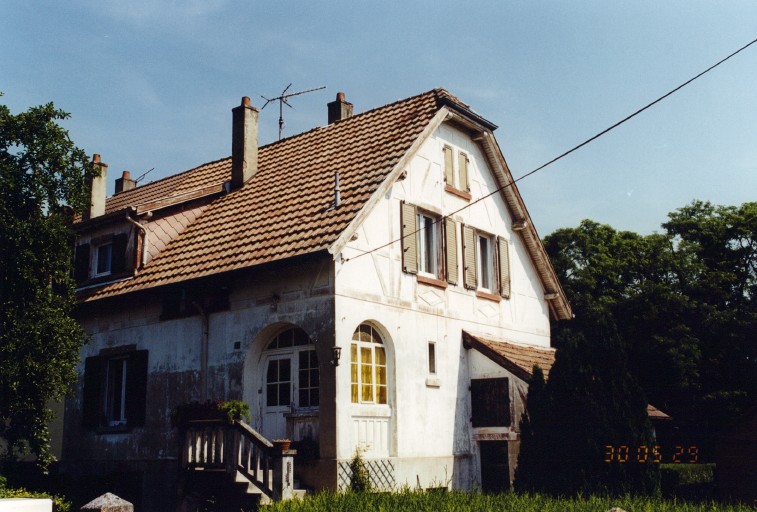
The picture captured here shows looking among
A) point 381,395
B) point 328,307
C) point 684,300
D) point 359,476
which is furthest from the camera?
point 684,300

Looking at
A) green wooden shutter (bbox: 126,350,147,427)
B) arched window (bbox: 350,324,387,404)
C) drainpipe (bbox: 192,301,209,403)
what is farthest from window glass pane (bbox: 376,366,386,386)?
green wooden shutter (bbox: 126,350,147,427)

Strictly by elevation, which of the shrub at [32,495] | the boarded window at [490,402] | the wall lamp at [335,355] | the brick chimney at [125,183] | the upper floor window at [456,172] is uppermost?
the brick chimney at [125,183]

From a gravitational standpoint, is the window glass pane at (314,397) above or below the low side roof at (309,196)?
below

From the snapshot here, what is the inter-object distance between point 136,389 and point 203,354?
224 cm

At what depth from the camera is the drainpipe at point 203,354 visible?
680 inches

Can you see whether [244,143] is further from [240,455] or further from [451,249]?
[240,455]

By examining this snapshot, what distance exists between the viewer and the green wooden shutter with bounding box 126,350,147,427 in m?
18.4

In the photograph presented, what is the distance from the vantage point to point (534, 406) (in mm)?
15805

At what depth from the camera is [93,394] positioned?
19.3 meters

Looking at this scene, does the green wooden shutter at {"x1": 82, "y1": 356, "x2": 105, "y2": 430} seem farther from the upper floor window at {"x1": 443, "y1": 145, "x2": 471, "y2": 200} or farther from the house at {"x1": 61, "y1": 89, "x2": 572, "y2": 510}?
the upper floor window at {"x1": 443, "y1": 145, "x2": 471, "y2": 200}

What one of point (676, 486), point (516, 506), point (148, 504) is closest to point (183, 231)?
point (148, 504)

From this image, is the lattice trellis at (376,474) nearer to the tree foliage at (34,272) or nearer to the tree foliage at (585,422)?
the tree foliage at (585,422)

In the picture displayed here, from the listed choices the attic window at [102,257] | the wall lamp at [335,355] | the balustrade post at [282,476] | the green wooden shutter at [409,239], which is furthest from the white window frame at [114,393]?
the green wooden shutter at [409,239]

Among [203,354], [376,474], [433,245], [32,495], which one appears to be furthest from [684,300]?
[32,495]
